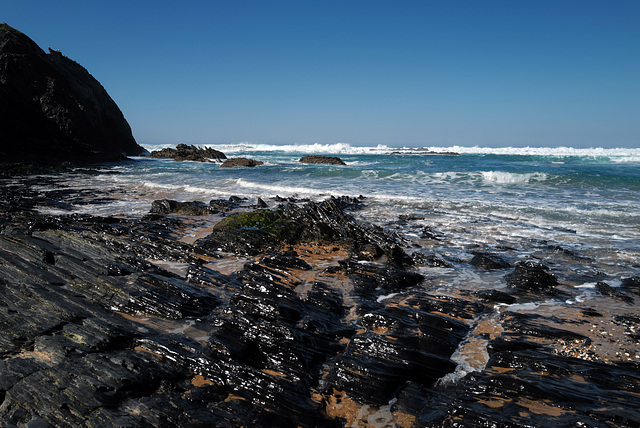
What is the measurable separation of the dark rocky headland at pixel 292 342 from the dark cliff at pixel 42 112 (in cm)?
2895

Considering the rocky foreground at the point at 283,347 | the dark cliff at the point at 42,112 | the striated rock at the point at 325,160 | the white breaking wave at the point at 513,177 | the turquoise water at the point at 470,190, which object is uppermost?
the dark cliff at the point at 42,112

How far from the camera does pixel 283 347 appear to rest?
4.33m

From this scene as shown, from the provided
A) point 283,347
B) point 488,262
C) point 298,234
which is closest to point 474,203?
point 488,262

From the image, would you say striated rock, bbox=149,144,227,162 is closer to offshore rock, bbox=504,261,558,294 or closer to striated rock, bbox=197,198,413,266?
striated rock, bbox=197,198,413,266

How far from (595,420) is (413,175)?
28.7 meters

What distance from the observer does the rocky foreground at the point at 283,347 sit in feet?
11.1

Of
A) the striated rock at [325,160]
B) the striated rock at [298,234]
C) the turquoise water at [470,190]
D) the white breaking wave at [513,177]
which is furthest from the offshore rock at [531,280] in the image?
the striated rock at [325,160]

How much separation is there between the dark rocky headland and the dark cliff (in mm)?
28951

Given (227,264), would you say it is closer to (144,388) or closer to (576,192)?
(144,388)

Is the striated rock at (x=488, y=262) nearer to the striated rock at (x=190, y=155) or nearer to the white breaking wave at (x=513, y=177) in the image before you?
the white breaking wave at (x=513, y=177)

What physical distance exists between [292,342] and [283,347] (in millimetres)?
145

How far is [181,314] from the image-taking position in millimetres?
5203

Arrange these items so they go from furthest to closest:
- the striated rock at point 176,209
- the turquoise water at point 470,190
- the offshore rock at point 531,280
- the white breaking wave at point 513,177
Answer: the white breaking wave at point 513,177 < the turquoise water at point 470,190 < the striated rock at point 176,209 < the offshore rock at point 531,280

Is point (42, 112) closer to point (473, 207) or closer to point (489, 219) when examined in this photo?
point (473, 207)
